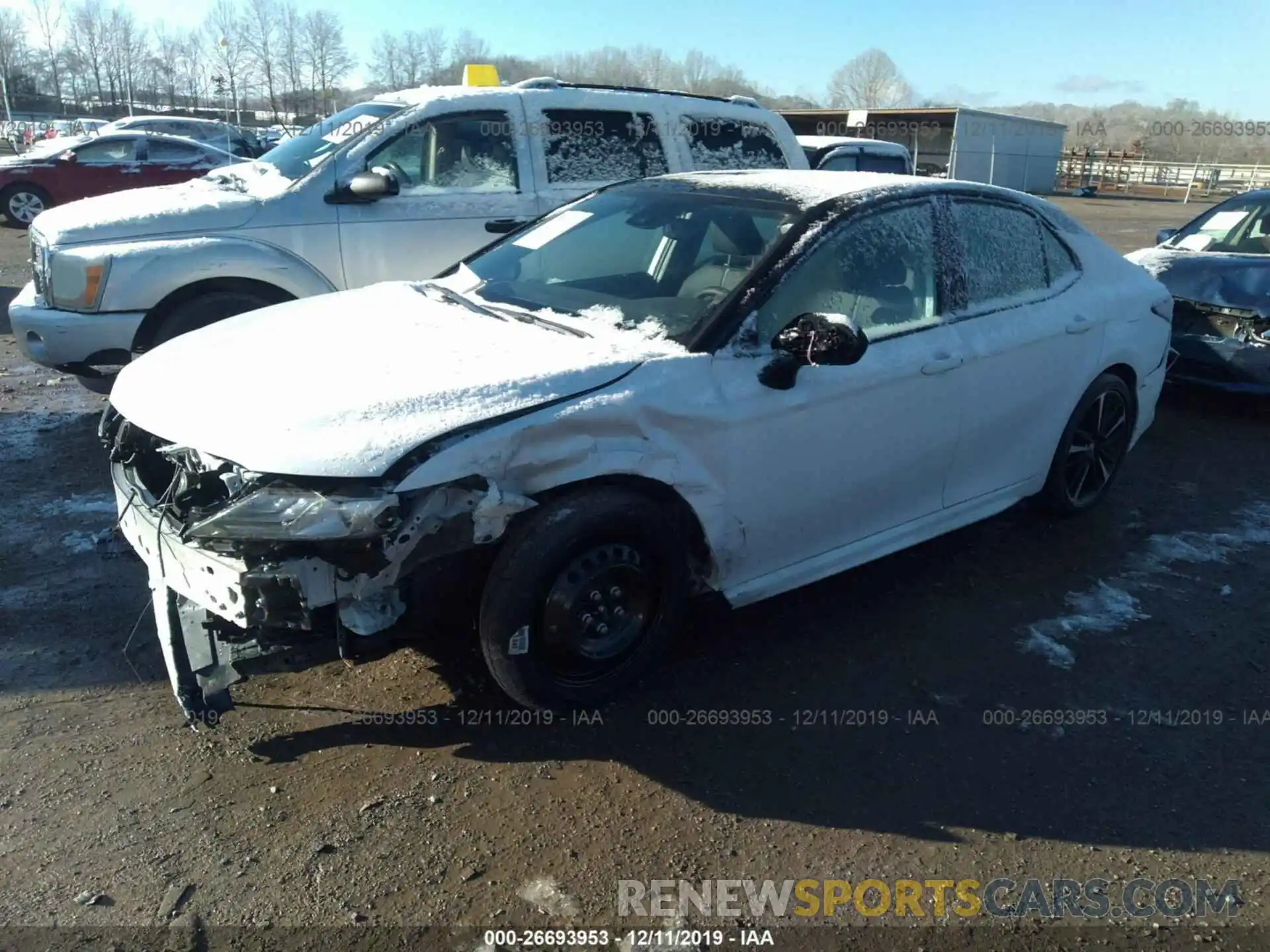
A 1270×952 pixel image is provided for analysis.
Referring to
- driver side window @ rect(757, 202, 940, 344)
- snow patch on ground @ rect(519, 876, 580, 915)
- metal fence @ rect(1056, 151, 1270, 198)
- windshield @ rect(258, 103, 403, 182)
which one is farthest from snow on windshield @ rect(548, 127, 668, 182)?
metal fence @ rect(1056, 151, 1270, 198)

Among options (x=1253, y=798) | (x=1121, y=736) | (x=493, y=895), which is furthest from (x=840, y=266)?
(x=493, y=895)

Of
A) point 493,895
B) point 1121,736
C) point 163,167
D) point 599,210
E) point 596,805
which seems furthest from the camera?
point 163,167

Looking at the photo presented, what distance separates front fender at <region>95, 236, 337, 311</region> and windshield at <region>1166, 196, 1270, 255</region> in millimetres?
6888

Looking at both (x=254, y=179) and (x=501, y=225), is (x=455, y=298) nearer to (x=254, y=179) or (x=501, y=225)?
(x=501, y=225)

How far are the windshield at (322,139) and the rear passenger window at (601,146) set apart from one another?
1060 mm

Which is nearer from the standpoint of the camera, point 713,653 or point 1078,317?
point 713,653

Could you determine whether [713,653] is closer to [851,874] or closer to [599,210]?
[851,874]

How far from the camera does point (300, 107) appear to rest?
5403cm

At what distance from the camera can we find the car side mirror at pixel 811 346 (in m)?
3.04

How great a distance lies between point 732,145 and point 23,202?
13.4 m

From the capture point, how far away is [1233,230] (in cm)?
750

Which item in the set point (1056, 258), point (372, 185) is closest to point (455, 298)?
point (372, 185)

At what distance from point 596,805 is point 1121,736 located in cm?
180

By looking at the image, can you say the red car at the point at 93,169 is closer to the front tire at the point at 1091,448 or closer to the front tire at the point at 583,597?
the front tire at the point at 1091,448
